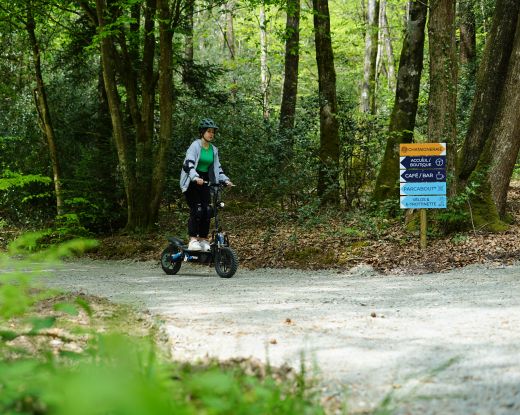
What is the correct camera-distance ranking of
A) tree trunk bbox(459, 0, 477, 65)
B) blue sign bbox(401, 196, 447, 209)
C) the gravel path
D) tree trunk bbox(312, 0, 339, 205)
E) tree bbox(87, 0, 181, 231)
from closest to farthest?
the gravel path
blue sign bbox(401, 196, 447, 209)
tree bbox(87, 0, 181, 231)
tree trunk bbox(312, 0, 339, 205)
tree trunk bbox(459, 0, 477, 65)

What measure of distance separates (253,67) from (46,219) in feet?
75.3

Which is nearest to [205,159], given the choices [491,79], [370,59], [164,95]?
[164,95]

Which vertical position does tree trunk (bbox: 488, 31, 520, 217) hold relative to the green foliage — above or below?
above

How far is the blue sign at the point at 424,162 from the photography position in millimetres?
11016

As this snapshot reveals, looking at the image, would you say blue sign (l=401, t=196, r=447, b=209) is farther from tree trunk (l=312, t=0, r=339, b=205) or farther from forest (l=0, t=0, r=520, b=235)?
tree trunk (l=312, t=0, r=339, b=205)

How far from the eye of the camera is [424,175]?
11062 mm

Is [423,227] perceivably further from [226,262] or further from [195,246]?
[195,246]

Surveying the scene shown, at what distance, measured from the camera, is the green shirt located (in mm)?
10578

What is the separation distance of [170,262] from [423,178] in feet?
15.3

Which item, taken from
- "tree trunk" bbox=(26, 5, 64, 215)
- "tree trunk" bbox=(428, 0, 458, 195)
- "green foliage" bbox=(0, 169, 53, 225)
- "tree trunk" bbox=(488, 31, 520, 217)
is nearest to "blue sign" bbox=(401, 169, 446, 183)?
"tree trunk" bbox=(428, 0, 458, 195)

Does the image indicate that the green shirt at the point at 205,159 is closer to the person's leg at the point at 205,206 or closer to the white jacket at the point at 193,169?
the white jacket at the point at 193,169

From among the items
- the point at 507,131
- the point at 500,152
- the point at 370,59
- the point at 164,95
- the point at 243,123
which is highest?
the point at 370,59

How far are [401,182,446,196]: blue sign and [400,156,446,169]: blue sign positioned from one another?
0.29 meters

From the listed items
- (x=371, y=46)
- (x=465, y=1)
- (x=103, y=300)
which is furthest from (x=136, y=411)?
(x=371, y=46)
